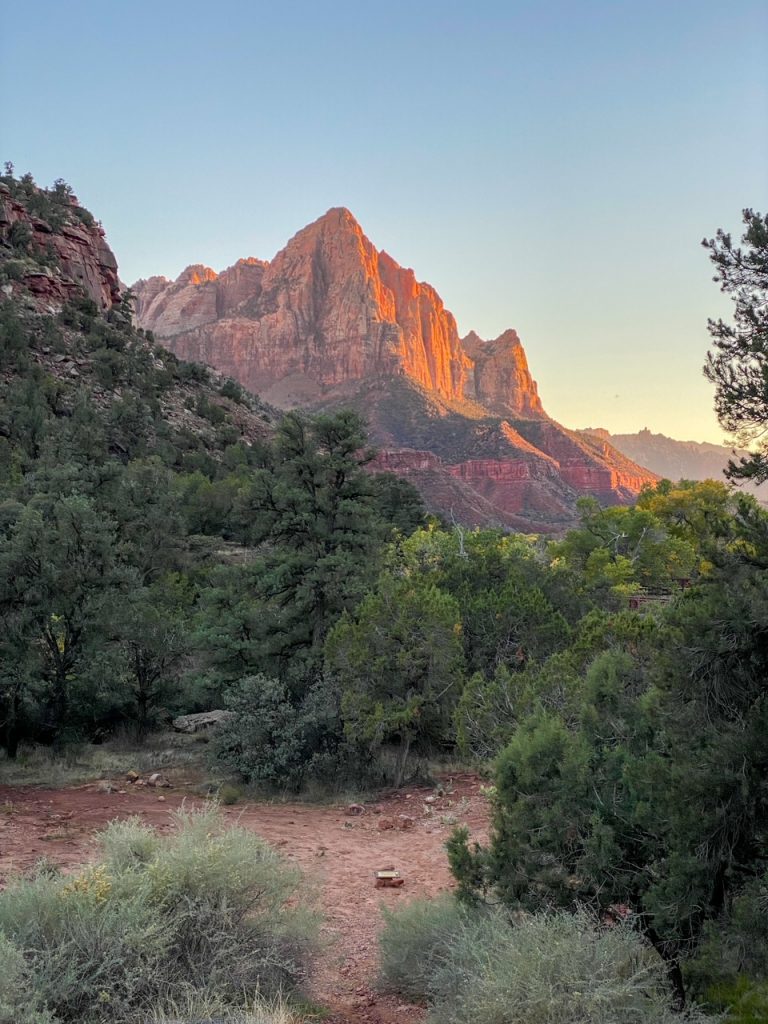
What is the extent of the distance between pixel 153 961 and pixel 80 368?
1765 inches

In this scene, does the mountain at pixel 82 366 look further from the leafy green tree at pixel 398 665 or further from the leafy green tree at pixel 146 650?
the leafy green tree at pixel 398 665

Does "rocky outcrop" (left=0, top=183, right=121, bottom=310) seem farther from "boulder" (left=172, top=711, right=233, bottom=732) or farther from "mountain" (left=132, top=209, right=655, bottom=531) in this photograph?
"mountain" (left=132, top=209, right=655, bottom=531)

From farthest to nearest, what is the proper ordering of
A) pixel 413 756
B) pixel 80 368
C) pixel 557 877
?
pixel 80 368, pixel 413 756, pixel 557 877

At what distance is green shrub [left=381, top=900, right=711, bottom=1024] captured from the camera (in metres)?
4.07

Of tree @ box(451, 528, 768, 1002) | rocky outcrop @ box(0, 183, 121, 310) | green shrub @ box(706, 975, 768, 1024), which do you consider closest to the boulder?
tree @ box(451, 528, 768, 1002)

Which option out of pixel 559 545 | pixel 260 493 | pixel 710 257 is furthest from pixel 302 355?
pixel 710 257

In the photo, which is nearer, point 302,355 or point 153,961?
point 153,961

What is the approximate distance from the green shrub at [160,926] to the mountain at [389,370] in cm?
8860

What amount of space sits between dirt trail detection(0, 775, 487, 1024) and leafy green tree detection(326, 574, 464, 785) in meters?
1.22

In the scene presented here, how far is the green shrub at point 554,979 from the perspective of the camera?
4.07m

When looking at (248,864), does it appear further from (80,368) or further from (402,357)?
(402,357)

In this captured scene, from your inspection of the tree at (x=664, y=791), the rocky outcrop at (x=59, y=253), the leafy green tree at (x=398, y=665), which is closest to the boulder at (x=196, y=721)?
the leafy green tree at (x=398, y=665)

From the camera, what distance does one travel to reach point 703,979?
15.3 feet

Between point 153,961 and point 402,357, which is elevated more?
point 402,357
